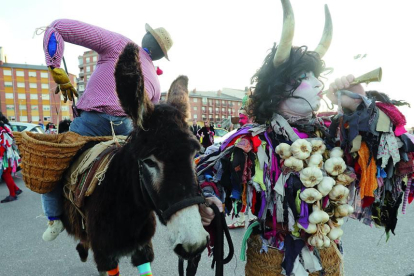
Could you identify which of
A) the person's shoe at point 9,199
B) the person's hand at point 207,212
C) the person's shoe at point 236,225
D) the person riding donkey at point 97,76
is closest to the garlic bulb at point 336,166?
the person's hand at point 207,212

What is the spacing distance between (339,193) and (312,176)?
17 centimetres

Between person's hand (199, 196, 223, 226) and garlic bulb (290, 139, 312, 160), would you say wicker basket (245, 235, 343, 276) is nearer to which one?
person's hand (199, 196, 223, 226)

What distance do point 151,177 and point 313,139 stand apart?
0.94 meters

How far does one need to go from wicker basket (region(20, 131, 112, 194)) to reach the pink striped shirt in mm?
375

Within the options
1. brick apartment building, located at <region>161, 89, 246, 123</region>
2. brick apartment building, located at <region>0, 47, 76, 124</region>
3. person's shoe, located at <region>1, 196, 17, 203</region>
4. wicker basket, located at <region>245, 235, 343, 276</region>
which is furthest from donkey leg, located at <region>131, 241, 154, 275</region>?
brick apartment building, located at <region>161, 89, 246, 123</region>

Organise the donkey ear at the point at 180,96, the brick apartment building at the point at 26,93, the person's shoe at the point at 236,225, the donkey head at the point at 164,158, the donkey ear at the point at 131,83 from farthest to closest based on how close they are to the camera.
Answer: the brick apartment building at the point at 26,93 < the person's shoe at the point at 236,225 < the donkey ear at the point at 180,96 < the donkey ear at the point at 131,83 < the donkey head at the point at 164,158

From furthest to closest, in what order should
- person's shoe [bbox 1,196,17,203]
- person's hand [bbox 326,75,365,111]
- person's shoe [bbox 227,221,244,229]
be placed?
person's shoe [bbox 1,196,17,203]
person's shoe [bbox 227,221,244,229]
person's hand [bbox 326,75,365,111]

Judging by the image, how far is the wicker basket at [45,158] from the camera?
193 cm

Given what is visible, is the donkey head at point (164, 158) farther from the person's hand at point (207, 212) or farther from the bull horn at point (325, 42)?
the bull horn at point (325, 42)

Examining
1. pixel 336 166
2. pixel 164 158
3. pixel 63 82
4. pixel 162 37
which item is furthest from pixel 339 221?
pixel 63 82

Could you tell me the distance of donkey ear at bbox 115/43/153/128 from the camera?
50.6 inches

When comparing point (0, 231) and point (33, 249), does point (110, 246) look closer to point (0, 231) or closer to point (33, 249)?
point (33, 249)

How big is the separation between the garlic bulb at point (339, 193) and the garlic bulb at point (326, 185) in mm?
30

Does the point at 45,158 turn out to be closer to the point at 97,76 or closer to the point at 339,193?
the point at 97,76
